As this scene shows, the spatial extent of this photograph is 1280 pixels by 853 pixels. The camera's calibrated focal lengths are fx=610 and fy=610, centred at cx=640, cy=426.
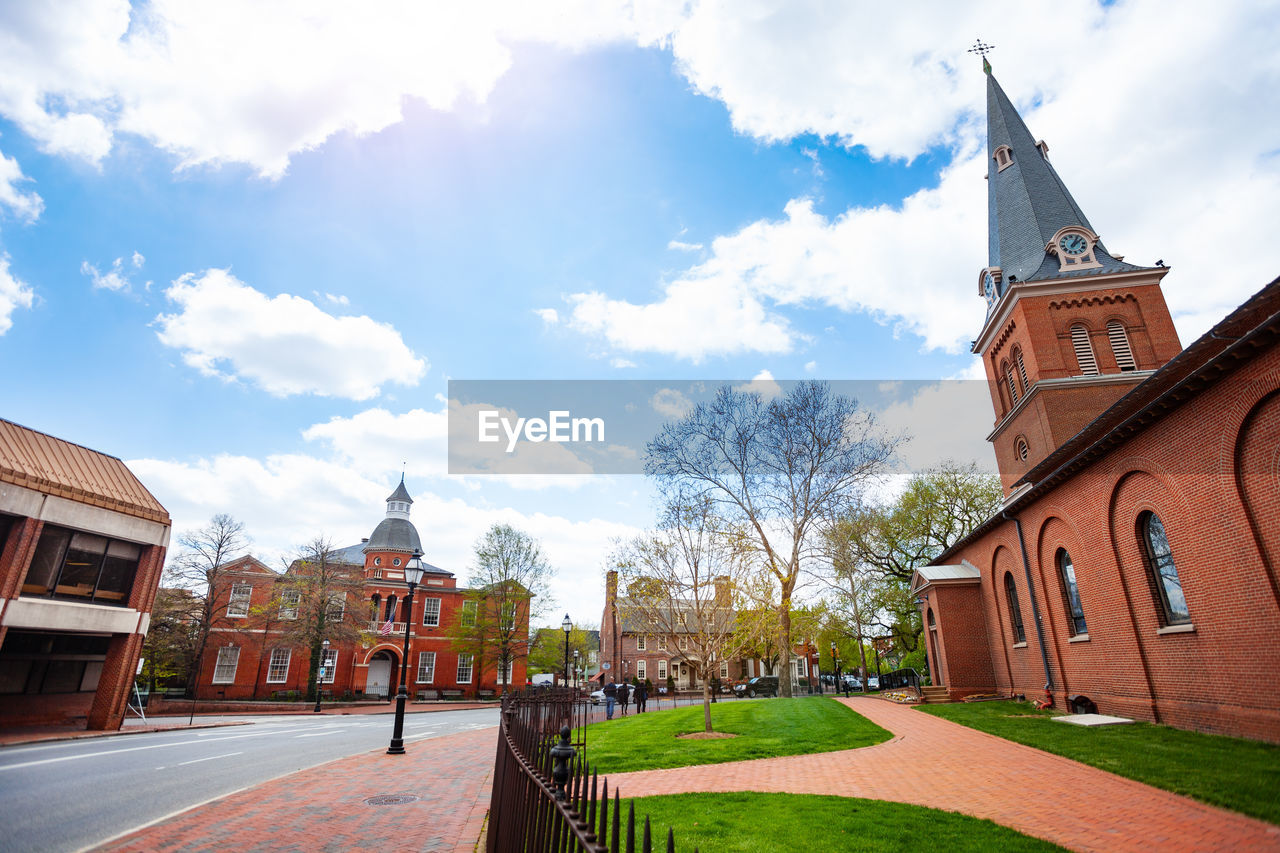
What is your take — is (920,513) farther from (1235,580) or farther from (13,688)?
(13,688)

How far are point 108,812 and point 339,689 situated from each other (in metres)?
43.0

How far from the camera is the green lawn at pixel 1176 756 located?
706 centimetres

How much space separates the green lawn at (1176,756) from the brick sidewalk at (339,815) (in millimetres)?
8607

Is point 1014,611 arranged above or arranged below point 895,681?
above

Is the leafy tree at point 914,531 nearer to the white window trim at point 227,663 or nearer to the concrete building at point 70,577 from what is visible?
the concrete building at point 70,577

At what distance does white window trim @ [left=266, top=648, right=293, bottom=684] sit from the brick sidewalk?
38.9 meters

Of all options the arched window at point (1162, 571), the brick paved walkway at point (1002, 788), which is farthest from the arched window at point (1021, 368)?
the brick paved walkway at point (1002, 788)

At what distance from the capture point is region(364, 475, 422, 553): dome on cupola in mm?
52156

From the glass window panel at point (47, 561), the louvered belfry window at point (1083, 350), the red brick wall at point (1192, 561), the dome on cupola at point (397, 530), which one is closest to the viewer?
the red brick wall at point (1192, 561)

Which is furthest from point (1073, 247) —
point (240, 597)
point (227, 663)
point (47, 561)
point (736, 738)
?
point (227, 663)

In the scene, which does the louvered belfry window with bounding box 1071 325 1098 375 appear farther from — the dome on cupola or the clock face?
the dome on cupola

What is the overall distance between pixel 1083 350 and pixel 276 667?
51.8 m

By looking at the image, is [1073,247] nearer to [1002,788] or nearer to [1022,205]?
[1022,205]

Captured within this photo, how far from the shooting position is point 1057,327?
2267 cm
